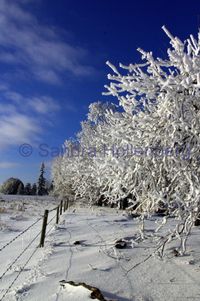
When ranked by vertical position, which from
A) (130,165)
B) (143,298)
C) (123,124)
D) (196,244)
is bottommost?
(143,298)

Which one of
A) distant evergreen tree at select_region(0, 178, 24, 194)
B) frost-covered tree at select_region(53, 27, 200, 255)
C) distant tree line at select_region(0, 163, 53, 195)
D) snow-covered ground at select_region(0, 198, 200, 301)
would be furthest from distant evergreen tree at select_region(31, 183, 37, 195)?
frost-covered tree at select_region(53, 27, 200, 255)

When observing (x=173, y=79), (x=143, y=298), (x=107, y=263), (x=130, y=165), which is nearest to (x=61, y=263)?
(x=107, y=263)

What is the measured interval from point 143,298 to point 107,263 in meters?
1.99

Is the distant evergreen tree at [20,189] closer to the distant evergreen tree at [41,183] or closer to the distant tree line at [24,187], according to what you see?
the distant tree line at [24,187]

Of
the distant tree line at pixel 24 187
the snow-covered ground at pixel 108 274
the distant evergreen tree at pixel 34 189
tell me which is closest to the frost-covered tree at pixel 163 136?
the snow-covered ground at pixel 108 274

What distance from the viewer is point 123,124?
5.89 meters

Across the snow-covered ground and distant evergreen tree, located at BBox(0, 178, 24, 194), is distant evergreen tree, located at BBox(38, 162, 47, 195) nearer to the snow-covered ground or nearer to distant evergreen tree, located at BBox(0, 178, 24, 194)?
distant evergreen tree, located at BBox(0, 178, 24, 194)

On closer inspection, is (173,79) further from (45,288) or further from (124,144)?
(45,288)

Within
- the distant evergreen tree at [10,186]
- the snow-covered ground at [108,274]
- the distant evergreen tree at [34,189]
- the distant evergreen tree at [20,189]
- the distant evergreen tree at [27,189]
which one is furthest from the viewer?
the distant evergreen tree at [34,189]

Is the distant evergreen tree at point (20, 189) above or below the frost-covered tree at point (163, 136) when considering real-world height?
above

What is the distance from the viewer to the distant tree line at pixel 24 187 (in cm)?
8544

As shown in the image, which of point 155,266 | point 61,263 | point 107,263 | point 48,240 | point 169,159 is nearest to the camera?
point 169,159

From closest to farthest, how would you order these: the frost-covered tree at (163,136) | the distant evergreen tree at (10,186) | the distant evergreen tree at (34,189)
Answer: the frost-covered tree at (163,136) < the distant evergreen tree at (10,186) < the distant evergreen tree at (34,189)

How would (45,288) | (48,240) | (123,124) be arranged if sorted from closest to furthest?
1. (123,124)
2. (45,288)
3. (48,240)
